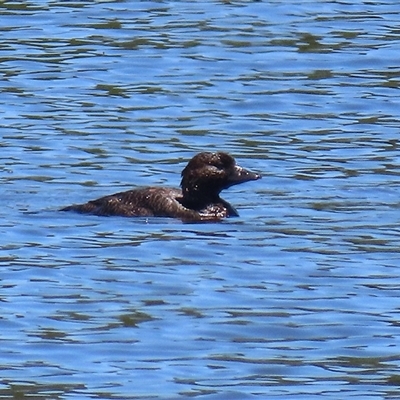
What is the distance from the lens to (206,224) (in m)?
14.2

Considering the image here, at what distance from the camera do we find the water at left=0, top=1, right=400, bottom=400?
9758 mm

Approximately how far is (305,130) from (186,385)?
27.4 ft

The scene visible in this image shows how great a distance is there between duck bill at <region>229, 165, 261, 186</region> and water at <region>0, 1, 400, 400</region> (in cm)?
20

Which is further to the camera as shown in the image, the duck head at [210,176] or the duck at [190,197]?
the duck head at [210,176]

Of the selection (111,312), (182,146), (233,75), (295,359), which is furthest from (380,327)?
(233,75)

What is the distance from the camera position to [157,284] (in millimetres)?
11602

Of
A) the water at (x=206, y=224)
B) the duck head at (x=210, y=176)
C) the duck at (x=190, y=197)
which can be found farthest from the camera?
the duck head at (x=210, y=176)

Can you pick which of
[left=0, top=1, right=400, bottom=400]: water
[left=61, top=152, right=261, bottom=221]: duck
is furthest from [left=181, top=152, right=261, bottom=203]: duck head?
[left=0, top=1, right=400, bottom=400]: water

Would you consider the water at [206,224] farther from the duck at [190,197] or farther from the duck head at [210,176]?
the duck head at [210,176]

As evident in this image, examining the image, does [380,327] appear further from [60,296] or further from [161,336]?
[60,296]

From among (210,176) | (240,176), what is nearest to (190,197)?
(210,176)

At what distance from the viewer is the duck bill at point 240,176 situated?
48.5 ft

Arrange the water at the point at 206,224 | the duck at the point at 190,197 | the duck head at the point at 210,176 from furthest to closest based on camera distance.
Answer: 1. the duck head at the point at 210,176
2. the duck at the point at 190,197
3. the water at the point at 206,224

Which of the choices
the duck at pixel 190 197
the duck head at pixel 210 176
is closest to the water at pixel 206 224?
the duck at pixel 190 197
